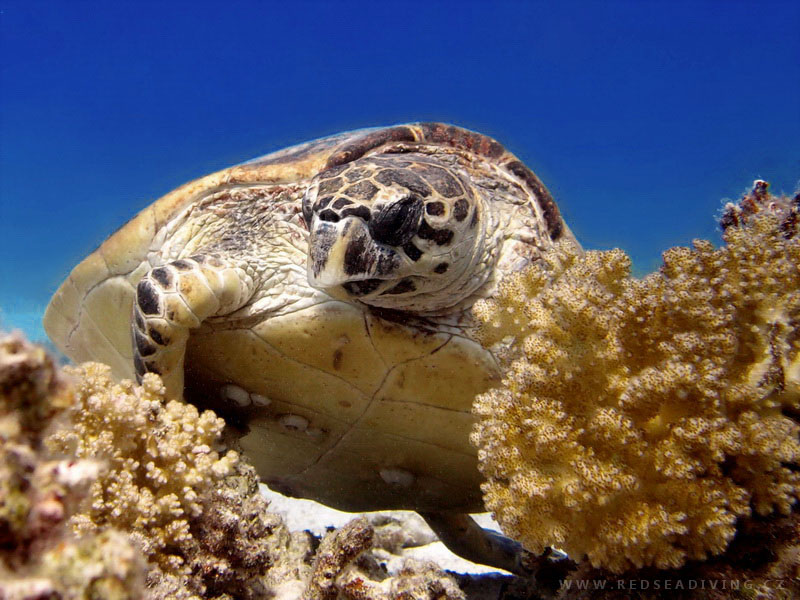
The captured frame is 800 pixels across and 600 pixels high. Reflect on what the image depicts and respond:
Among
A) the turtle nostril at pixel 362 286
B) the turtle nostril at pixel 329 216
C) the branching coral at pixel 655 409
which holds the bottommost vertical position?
the branching coral at pixel 655 409

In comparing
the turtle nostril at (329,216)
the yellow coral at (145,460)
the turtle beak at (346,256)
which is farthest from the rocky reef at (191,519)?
the turtle nostril at (329,216)

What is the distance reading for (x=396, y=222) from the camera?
88.6 inches

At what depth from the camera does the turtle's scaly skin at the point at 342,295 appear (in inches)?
90.0

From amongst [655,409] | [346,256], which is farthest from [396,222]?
[655,409]

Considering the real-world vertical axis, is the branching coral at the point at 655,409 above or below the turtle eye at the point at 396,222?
below

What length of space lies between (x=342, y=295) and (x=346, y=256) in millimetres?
296

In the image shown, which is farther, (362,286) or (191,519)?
(362,286)

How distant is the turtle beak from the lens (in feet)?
7.10

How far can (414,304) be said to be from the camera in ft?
8.39

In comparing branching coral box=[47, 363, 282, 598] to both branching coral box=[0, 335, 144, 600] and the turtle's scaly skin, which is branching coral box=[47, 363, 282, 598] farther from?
branching coral box=[0, 335, 144, 600]

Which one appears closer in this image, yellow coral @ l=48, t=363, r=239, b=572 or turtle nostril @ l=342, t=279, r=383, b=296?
yellow coral @ l=48, t=363, r=239, b=572

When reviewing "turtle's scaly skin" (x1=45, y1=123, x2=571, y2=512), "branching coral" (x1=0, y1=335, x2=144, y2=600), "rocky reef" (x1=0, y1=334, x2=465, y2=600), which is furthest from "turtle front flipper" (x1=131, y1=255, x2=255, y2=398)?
"branching coral" (x1=0, y1=335, x2=144, y2=600)

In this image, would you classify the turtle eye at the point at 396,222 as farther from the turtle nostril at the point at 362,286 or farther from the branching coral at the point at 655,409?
the branching coral at the point at 655,409

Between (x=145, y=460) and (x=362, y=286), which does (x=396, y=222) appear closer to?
(x=362, y=286)
